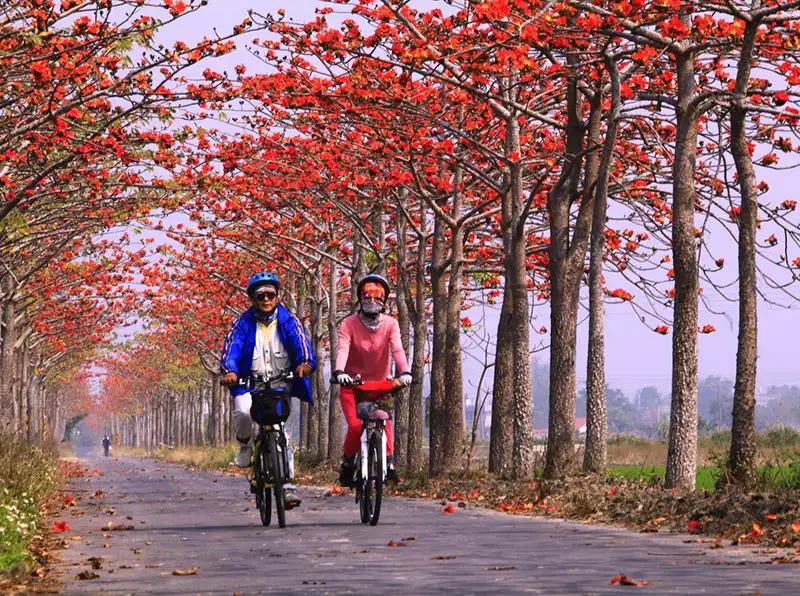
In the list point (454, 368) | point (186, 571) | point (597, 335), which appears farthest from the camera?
point (454, 368)

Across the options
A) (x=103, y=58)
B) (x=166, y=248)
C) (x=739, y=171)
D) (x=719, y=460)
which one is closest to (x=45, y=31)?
(x=103, y=58)

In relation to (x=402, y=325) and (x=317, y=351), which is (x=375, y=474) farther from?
(x=317, y=351)

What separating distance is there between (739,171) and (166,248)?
2667 centimetres

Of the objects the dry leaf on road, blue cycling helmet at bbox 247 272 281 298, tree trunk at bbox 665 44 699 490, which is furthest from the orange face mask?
the dry leaf on road

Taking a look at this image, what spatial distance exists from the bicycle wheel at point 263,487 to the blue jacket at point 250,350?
60cm

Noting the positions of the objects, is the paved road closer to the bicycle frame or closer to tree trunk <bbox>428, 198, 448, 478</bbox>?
the bicycle frame

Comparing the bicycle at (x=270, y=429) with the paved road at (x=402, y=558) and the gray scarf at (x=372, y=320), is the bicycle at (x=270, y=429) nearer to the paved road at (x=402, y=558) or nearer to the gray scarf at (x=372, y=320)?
the paved road at (x=402, y=558)

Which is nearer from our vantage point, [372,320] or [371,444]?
[371,444]

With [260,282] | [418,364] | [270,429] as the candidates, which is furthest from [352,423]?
[418,364]

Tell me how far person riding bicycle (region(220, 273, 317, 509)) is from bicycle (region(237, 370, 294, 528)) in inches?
2.3

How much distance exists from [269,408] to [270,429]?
0.29 m

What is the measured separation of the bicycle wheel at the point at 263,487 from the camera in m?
12.5

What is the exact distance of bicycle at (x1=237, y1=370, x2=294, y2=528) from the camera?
1236 centimetres

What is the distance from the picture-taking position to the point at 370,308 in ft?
42.4
